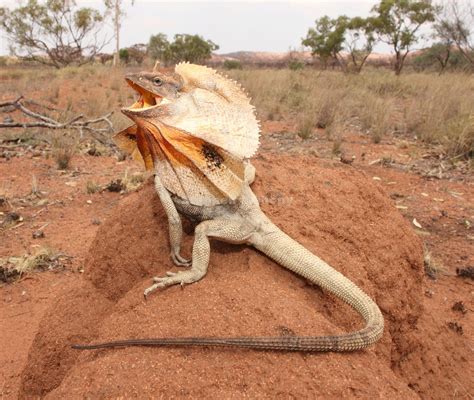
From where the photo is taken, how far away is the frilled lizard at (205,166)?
2172 mm

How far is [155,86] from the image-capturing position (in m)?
2.16

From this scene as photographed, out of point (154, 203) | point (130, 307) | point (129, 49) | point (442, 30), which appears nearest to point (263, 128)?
point (154, 203)

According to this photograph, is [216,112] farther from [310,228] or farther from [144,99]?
[310,228]

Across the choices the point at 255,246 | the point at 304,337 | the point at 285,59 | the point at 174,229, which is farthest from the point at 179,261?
the point at 285,59

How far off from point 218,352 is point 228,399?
20 cm

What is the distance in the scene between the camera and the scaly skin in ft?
6.75

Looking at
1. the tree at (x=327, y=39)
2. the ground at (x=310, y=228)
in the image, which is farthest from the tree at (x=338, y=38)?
the ground at (x=310, y=228)

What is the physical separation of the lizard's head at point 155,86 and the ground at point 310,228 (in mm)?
840

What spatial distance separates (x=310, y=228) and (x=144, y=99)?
119 centimetres

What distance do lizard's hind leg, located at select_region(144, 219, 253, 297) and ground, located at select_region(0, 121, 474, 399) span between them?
0.39ft

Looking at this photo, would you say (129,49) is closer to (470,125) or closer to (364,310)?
(470,125)

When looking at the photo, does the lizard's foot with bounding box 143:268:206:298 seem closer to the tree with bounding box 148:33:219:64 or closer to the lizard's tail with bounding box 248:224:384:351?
the lizard's tail with bounding box 248:224:384:351

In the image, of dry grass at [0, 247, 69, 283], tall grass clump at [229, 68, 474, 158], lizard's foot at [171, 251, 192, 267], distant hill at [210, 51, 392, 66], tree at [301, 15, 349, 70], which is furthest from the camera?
distant hill at [210, 51, 392, 66]

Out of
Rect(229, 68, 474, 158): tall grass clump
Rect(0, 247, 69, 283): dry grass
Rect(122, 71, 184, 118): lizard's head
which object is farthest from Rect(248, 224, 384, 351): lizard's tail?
Rect(229, 68, 474, 158): tall grass clump
